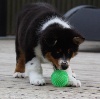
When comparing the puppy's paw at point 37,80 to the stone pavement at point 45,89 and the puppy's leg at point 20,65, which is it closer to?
the stone pavement at point 45,89

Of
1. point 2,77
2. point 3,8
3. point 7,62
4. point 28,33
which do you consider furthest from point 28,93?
point 3,8

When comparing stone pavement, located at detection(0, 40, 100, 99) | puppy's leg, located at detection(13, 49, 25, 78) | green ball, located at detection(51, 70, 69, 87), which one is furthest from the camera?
puppy's leg, located at detection(13, 49, 25, 78)

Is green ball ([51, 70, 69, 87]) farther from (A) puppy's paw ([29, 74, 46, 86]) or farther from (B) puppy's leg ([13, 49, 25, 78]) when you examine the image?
→ (B) puppy's leg ([13, 49, 25, 78])

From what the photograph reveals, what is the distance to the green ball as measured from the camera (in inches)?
183

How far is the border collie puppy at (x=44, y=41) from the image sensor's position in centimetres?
443

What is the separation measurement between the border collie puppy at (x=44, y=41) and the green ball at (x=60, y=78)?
0.29 ft

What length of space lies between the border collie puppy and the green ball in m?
0.09

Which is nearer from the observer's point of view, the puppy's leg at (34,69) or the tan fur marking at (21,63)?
the puppy's leg at (34,69)

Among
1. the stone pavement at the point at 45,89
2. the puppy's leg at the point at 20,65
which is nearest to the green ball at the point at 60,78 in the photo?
the stone pavement at the point at 45,89

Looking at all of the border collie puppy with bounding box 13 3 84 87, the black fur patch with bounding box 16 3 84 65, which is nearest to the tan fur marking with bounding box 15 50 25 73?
the border collie puppy with bounding box 13 3 84 87


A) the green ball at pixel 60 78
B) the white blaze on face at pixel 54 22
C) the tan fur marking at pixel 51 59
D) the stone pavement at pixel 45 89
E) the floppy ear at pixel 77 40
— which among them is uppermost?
the white blaze on face at pixel 54 22

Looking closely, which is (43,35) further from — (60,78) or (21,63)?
(21,63)

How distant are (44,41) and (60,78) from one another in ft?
1.61

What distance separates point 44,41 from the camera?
14.6 feet
